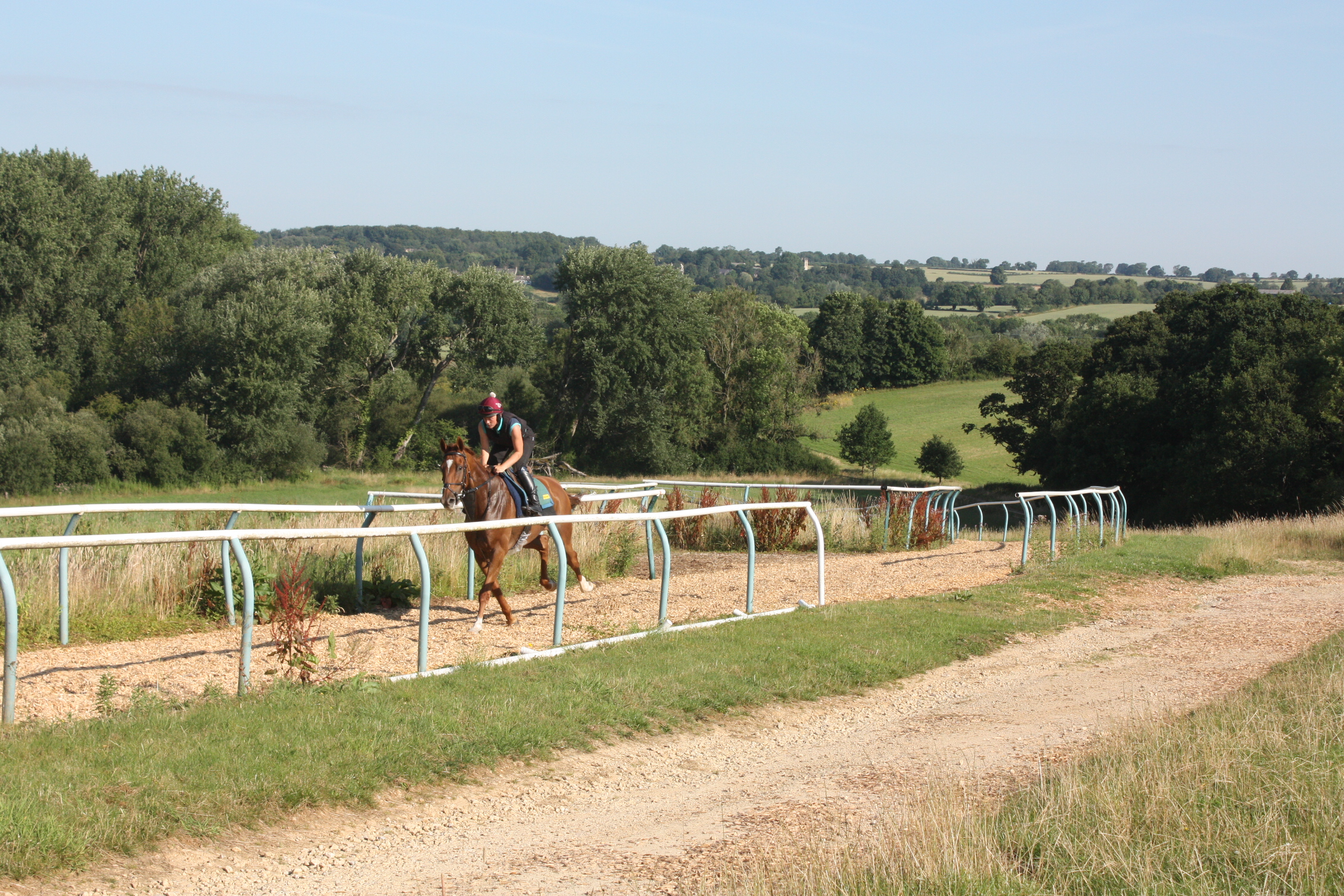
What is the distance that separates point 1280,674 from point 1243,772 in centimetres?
366

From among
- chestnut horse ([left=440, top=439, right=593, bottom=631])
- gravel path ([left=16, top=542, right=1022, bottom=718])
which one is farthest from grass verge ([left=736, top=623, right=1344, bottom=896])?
chestnut horse ([left=440, top=439, right=593, bottom=631])

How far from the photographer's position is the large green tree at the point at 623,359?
2419 inches

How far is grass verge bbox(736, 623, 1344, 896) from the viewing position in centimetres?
426

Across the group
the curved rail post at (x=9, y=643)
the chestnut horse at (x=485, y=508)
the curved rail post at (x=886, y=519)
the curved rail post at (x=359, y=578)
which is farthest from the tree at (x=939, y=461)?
the curved rail post at (x=9, y=643)

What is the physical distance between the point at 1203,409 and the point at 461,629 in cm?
4015

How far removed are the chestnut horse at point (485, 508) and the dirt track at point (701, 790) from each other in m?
3.51

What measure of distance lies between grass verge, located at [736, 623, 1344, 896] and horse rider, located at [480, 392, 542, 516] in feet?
21.6

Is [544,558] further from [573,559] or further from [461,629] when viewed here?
[461,629]

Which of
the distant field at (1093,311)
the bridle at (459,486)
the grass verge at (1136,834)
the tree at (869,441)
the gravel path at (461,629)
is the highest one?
the distant field at (1093,311)

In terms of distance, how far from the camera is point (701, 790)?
238 inches

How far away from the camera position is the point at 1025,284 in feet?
576

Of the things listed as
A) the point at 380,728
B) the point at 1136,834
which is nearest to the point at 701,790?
the point at 380,728

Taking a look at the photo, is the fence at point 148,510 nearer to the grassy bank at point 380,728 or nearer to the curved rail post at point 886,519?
the grassy bank at point 380,728

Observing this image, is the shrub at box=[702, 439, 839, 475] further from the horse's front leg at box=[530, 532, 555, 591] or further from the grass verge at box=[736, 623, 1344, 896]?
the grass verge at box=[736, 623, 1344, 896]
